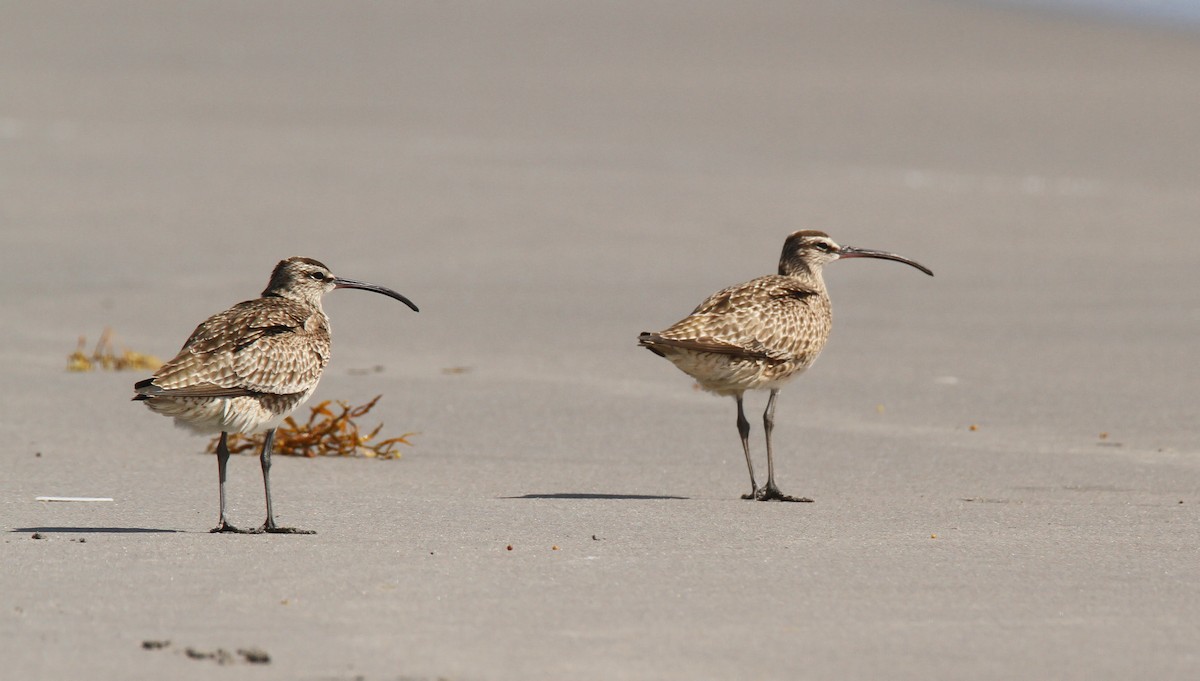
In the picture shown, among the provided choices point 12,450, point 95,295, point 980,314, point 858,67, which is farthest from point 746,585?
point 858,67

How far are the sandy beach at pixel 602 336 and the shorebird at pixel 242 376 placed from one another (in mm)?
471

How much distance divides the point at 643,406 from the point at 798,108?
1703 cm

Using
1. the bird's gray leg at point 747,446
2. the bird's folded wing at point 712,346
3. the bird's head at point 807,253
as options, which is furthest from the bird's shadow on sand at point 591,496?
the bird's head at point 807,253

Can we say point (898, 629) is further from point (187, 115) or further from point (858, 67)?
point (858, 67)

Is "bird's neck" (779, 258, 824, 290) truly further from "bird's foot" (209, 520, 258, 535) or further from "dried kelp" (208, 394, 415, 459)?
"bird's foot" (209, 520, 258, 535)

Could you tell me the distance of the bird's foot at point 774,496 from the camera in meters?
9.33

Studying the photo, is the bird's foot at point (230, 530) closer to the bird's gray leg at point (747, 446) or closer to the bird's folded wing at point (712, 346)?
the bird's folded wing at point (712, 346)

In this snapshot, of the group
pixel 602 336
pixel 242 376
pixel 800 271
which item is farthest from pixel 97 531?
pixel 602 336

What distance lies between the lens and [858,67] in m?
32.0

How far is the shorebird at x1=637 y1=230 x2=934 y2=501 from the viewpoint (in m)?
9.57

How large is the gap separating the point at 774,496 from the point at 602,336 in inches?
222

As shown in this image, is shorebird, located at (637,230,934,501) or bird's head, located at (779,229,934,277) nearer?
shorebird, located at (637,230,934,501)

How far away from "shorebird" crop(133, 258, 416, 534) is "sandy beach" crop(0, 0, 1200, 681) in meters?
0.47

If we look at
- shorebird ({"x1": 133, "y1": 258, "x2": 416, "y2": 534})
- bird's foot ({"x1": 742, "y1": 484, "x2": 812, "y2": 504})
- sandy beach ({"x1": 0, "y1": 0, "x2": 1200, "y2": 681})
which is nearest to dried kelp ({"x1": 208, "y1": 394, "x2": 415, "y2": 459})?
sandy beach ({"x1": 0, "y1": 0, "x2": 1200, "y2": 681})
